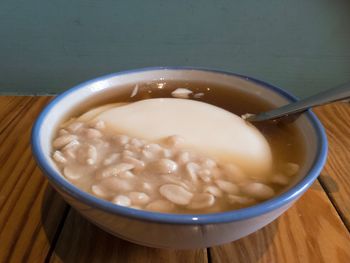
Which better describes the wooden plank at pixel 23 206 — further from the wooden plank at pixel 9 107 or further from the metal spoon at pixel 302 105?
the metal spoon at pixel 302 105

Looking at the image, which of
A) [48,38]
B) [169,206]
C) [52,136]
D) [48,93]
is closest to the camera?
[169,206]

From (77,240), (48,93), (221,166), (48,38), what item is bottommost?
(48,93)

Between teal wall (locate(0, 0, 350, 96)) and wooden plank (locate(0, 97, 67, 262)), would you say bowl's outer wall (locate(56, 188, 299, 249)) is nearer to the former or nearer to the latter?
wooden plank (locate(0, 97, 67, 262))

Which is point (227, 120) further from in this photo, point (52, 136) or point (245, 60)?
point (245, 60)

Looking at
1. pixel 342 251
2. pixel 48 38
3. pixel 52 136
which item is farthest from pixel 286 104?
pixel 48 38

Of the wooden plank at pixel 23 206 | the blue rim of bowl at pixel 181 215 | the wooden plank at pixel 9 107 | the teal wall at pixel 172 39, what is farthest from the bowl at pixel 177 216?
the teal wall at pixel 172 39
